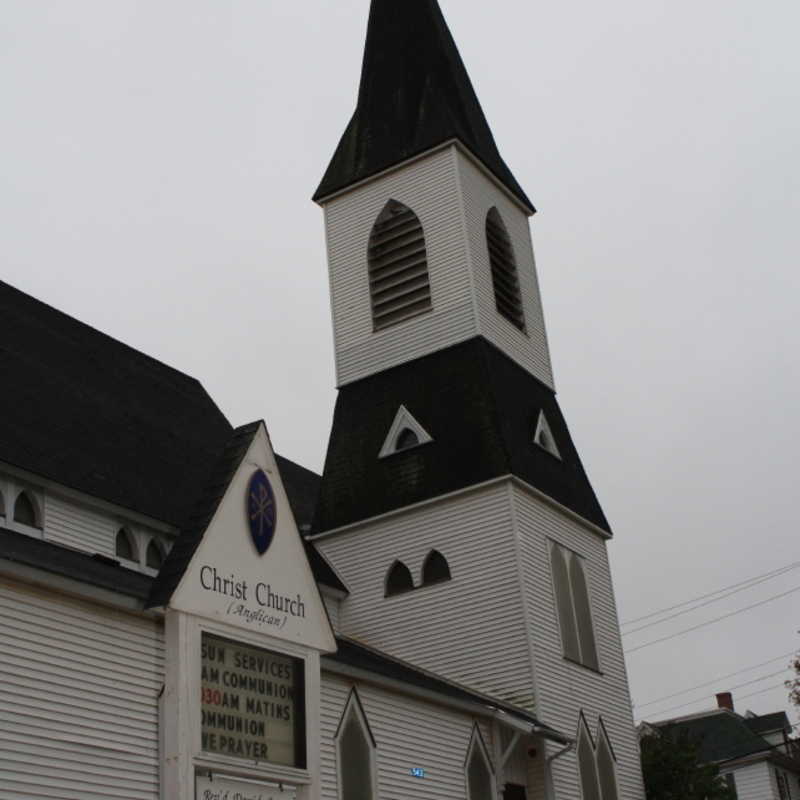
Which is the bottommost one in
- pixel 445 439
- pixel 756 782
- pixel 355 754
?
pixel 355 754

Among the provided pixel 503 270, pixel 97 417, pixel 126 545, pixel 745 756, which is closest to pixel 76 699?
pixel 126 545

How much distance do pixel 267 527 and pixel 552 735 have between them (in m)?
8.98

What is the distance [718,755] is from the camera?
5212 cm

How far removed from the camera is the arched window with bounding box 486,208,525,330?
3097 cm

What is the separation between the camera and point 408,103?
3269cm

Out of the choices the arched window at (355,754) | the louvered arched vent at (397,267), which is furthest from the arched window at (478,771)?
the louvered arched vent at (397,267)

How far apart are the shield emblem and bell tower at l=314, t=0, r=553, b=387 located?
1340cm

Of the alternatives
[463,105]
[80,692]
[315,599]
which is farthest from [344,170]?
[80,692]

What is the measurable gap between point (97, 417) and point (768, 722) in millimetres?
44491

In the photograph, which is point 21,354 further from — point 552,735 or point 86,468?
point 552,735

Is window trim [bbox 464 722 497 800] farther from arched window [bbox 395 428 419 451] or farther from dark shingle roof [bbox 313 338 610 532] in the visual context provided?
arched window [bbox 395 428 419 451]

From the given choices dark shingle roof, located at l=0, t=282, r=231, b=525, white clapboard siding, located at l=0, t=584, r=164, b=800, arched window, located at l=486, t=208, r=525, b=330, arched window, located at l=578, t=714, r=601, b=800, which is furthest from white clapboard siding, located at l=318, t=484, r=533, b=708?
white clapboard siding, located at l=0, t=584, r=164, b=800

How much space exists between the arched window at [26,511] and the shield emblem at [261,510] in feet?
19.4

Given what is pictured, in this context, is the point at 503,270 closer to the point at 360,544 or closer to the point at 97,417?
the point at 360,544
